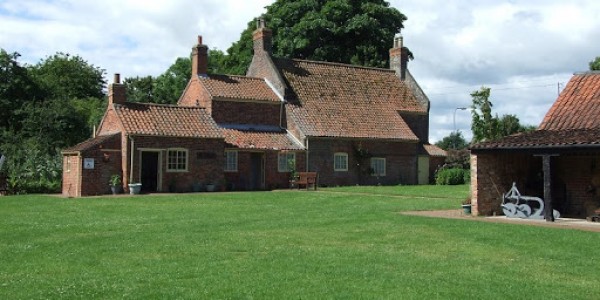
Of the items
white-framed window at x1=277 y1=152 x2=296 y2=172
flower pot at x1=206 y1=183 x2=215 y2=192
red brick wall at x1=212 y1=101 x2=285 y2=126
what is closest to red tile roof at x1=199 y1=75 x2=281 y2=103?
red brick wall at x1=212 y1=101 x2=285 y2=126

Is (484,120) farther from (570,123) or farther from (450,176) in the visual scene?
(570,123)

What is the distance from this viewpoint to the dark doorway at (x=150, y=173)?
3144cm

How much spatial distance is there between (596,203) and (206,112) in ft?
67.5

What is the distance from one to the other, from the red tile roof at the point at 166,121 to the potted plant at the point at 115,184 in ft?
7.19

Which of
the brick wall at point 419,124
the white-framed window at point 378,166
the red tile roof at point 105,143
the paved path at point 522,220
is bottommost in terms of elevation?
the paved path at point 522,220

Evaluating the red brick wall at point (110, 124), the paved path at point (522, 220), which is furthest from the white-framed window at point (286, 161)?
the paved path at point (522, 220)

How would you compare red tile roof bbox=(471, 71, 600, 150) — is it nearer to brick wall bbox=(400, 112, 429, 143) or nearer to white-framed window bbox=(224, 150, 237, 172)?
white-framed window bbox=(224, 150, 237, 172)

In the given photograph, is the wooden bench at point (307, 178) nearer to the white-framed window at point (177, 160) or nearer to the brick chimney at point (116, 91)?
the white-framed window at point (177, 160)

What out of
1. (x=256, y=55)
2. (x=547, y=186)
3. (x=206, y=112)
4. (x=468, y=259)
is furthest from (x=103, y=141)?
(x=468, y=259)

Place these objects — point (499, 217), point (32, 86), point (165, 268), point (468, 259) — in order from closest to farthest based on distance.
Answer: point (165, 268), point (468, 259), point (499, 217), point (32, 86)

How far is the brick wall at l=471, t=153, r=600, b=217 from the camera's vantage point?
63.8 ft

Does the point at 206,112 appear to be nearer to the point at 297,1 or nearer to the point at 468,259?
the point at 297,1

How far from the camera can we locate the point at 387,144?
3934cm

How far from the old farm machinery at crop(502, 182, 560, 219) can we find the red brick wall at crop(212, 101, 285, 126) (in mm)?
19768
